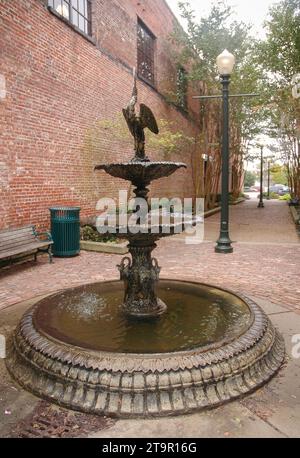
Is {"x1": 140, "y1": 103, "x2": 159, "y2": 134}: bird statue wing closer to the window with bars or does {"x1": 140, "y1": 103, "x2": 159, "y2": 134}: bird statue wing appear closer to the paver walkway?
the paver walkway

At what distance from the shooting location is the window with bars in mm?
9484

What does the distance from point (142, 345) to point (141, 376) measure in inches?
18.8

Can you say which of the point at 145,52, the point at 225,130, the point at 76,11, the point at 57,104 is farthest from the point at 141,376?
the point at 145,52

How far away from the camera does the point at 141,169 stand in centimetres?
364

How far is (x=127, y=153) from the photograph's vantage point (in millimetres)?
13570

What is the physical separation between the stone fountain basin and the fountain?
1cm

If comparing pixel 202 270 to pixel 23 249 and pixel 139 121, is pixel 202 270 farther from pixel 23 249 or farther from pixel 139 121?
pixel 139 121

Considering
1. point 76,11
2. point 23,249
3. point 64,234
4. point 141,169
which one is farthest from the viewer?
point 76,11

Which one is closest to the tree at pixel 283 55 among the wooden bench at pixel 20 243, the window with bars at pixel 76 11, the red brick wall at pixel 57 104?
the red brick wall at pixel 57 104

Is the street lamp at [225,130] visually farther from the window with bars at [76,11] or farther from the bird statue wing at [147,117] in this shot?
the bird statue wing at [147,117]

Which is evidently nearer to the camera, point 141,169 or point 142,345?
point 142,345

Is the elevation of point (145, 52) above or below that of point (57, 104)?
above

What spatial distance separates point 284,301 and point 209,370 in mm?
2736
